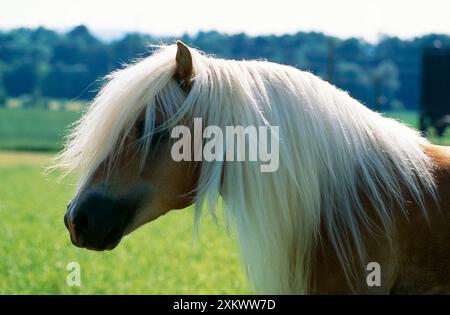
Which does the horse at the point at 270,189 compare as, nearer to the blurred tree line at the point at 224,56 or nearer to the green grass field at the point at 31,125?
the blurred tree line at the point at 224,56

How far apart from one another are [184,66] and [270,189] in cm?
58

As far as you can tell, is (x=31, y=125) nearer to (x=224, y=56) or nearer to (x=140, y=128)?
(x=224, y=56)

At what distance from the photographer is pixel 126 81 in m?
2.55

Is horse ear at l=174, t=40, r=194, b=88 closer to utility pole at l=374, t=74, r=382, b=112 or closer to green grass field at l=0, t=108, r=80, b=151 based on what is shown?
utility pole at l=374, t=74, r=382, b=112

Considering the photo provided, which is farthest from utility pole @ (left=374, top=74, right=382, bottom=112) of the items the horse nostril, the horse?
the horse nostril

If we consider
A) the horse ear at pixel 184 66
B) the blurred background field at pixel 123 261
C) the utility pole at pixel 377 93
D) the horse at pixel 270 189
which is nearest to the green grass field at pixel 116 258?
the blurred background field at pixel 123 261

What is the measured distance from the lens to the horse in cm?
244

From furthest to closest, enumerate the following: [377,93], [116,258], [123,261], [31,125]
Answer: [31,125], [377,93], [116,258], [123,261]

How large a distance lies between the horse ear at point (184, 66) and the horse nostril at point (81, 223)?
0.63 meters

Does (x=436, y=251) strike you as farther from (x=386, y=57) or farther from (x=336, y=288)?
(x=386, y=57)

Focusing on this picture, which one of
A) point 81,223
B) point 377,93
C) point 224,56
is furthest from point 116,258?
point 224,56

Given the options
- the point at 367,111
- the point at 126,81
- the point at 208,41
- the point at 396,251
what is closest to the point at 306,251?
the point at 396,251

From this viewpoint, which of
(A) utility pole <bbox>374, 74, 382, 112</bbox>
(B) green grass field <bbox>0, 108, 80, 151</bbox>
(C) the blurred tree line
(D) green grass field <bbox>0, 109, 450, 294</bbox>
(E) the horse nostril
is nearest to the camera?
(E) the horse nostril

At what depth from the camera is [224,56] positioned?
3503 cm
